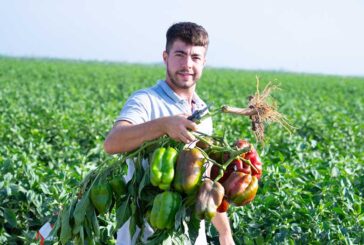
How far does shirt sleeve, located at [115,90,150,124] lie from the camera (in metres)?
3.22

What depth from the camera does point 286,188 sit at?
5113mm

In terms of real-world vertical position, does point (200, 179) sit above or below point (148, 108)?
below

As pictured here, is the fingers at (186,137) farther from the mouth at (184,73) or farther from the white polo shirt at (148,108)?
the mouth at (184,73)

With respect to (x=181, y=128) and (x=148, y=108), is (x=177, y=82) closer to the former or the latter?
(x=148, y=108)

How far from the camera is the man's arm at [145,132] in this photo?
2855 millimetres

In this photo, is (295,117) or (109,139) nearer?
(109,139)

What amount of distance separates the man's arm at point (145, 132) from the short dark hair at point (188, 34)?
1.64ft

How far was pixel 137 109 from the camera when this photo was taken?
327cm

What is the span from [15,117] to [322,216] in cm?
633

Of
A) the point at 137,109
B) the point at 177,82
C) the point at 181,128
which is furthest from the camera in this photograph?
the point at 177,82

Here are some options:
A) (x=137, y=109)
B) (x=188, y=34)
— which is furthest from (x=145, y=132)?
(x=188, y=34)

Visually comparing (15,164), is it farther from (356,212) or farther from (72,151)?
(356,212)

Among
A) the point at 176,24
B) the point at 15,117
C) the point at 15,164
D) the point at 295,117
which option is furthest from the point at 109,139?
the point at 295,117

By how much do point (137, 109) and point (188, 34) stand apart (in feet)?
1.45
